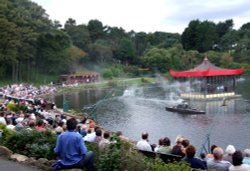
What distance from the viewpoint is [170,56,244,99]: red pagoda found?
144 feet

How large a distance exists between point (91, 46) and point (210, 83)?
143 feet

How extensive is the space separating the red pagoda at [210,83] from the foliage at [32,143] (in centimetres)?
3594

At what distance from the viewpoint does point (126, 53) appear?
91125mm

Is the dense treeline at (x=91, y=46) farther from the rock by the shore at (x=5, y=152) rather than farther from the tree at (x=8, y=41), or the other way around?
the rock by the shore at (x=5, y=152)

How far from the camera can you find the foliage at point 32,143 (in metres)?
8.14

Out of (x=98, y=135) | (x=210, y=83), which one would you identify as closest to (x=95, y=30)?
(x=210, y=83)

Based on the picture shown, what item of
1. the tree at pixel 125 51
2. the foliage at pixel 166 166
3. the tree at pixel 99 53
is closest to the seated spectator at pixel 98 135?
the foliage at pixel 166 166

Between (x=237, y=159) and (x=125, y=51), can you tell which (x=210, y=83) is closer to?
(x=237, y=159)

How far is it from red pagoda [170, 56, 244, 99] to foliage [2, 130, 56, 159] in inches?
1415

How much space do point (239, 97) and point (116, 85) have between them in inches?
1188

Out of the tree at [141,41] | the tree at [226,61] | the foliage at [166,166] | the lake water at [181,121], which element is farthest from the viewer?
the tree at [141,41]

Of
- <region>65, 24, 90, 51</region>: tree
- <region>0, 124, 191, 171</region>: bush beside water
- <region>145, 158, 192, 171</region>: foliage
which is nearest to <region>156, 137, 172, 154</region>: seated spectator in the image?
<region>0, 124, 191, 171</region>: bush beside water

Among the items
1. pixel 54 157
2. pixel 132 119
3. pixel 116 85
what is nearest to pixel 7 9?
pixel 116 85

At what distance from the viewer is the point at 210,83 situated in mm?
44562
